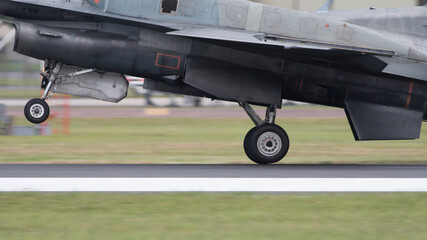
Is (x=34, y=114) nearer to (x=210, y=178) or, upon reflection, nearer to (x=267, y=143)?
(x=210, y=178)

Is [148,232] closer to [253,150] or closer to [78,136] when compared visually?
[253,150]

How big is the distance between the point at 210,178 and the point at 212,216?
319 cm

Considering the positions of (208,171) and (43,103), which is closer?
(208,171)

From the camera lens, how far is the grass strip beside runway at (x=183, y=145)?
17.5 m

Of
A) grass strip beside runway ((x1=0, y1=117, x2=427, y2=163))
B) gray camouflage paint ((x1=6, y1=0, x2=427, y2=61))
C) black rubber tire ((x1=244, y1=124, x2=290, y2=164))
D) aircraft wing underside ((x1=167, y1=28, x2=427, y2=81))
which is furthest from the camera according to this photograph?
grass strip beside runway ((x1=0, y1=117, x2=427, y2=163))

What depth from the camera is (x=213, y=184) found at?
37.0 ft

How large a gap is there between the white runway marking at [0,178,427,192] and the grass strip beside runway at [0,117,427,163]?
4859 mm

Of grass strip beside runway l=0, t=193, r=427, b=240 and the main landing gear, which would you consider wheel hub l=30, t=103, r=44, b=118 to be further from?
the main landing gear

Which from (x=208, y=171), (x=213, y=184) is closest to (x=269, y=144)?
(x=208, y=171)

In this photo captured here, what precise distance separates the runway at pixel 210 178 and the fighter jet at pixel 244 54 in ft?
3.42

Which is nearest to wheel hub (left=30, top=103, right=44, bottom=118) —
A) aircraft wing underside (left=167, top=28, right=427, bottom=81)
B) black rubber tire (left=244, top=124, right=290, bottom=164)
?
aircraft wing underside (left=167, top=28, right=427, bottom=81)

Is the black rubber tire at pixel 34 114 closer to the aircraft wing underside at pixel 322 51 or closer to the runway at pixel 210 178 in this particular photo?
the runway at pixel 210 178

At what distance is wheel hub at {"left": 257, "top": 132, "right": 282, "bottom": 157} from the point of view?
14.3m

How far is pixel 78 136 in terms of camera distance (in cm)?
2406
